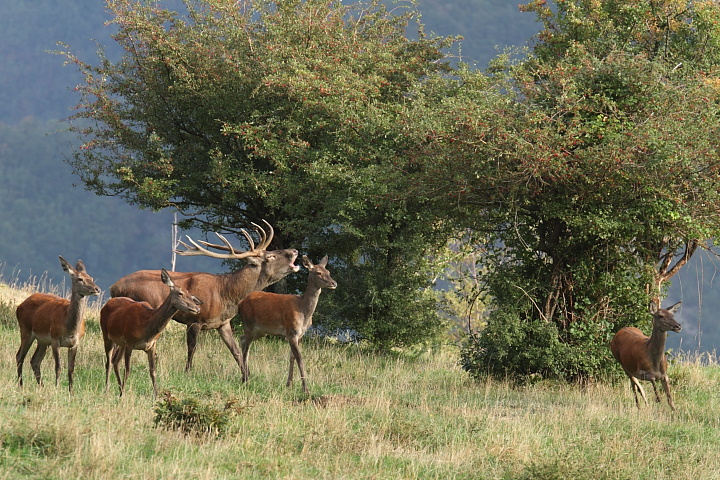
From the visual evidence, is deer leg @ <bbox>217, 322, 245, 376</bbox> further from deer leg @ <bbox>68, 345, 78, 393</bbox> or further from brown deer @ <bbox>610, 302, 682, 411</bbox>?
brown deer @ <bbox>610, 302, 682, 411</bbox>

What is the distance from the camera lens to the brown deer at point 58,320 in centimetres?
1102

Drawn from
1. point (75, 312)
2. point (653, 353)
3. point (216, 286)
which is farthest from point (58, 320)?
point (653, 353)

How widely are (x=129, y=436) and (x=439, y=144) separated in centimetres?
814

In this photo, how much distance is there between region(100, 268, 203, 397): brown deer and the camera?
11.1 meters

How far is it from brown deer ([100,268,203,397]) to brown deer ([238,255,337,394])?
242 centimetres

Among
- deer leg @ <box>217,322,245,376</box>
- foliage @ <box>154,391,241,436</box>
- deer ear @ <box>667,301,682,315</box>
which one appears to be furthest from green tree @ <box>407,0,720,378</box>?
foliage @ <box>154,391,241,436</box>

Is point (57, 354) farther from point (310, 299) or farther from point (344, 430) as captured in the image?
point (344, 430)

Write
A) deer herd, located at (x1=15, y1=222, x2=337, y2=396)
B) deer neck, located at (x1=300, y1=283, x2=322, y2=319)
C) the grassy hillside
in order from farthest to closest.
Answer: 1. deer neck, located at (x1=300, y1=283, x2=322, y2=319)
2. deer herd, located at (x1=15, y1=222, x2=337, y2=396)
3. the grassy hillside

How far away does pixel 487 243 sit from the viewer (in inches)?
657

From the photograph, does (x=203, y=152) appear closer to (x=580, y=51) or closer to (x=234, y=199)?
(x=234, y=199)

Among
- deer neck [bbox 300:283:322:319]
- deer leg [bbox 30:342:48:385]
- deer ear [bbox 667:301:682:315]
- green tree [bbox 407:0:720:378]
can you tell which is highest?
green tree [bbox 407:0:720:378]

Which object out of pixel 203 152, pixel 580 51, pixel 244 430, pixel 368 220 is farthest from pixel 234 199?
pixel 244 430

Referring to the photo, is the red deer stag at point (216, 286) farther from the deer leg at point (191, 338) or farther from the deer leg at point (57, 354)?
the deer leg at point (57, 354)

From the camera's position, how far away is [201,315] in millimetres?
14148
